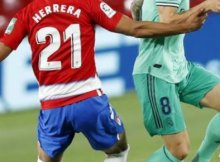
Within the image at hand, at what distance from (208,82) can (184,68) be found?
0.22 meters

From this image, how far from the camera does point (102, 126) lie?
253 inches

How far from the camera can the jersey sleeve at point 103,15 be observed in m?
6.30

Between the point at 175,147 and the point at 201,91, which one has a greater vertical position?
→ the point at 201,91

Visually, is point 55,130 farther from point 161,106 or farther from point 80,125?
point 161,106

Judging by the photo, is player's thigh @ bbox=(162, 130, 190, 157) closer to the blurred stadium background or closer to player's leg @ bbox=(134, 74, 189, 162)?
player's leg @ bbox=(134, 74, 189, 162)

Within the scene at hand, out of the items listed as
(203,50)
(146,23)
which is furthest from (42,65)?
(203,50)

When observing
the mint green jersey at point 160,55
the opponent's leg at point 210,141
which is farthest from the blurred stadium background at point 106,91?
the mint green jersey at point 160,55

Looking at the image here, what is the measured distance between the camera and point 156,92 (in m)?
7.09

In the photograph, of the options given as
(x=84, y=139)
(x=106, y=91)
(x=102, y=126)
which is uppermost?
(x=102, y=126)

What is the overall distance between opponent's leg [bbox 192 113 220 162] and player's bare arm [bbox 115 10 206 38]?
4.95 feet

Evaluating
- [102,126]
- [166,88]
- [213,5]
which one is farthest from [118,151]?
[213,5]

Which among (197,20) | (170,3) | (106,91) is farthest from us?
(106,91)

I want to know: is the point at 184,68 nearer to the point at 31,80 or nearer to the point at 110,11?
the point at 110,11

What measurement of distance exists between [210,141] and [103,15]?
182 centimetres
